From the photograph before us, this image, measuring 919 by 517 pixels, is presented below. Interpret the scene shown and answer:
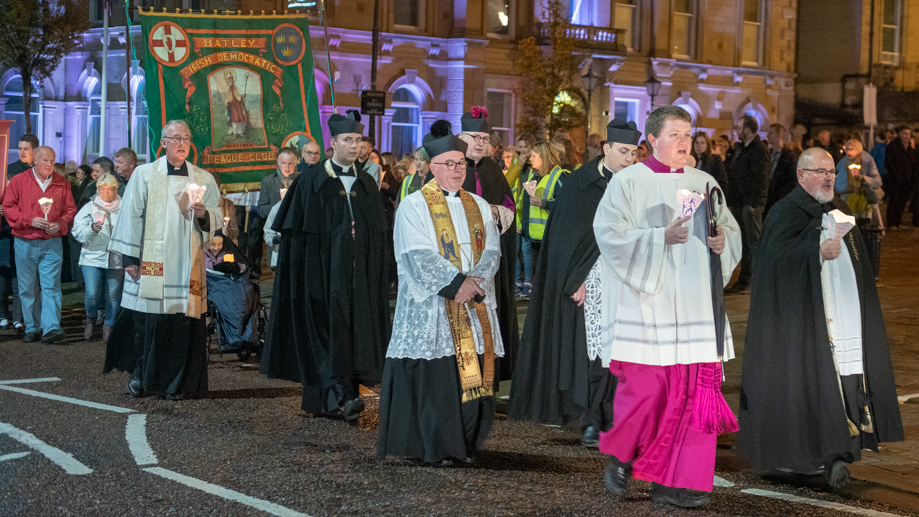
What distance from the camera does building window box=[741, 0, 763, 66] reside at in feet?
125

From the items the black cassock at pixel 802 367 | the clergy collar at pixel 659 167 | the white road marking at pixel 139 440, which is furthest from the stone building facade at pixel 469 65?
the clergy collar at pixel 659 167

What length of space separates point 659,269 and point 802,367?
1098 millimetres

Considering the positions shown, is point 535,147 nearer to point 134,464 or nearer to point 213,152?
point 213,152

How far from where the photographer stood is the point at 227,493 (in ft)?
18.2

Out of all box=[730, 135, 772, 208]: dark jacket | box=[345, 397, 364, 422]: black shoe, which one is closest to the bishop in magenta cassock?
box=[345, 397, 364, 422]: black shoe

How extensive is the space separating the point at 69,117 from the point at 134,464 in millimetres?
28726

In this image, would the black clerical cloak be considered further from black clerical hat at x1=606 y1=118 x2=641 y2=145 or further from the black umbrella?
the black umbrella

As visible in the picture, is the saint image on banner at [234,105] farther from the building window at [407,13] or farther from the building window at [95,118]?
the building window at [95,118]

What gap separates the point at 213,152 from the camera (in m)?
10.6

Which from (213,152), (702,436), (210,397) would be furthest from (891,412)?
(213,152)

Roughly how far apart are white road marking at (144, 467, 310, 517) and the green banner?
191 inches

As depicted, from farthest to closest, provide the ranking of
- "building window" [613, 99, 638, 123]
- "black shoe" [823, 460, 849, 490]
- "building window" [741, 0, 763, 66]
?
1. "building window" [741, 0, 763, 66]
2. "building window" [613, 99, 638, 123]
3. "black shoe" [823, 460, 849, 490]

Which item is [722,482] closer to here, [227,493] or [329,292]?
[227,493]

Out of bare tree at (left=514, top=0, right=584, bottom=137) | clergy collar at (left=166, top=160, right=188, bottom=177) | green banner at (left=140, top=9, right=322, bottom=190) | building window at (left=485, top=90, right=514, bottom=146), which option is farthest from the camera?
building window at (left=485, top=90, right=514, bottom=146)
